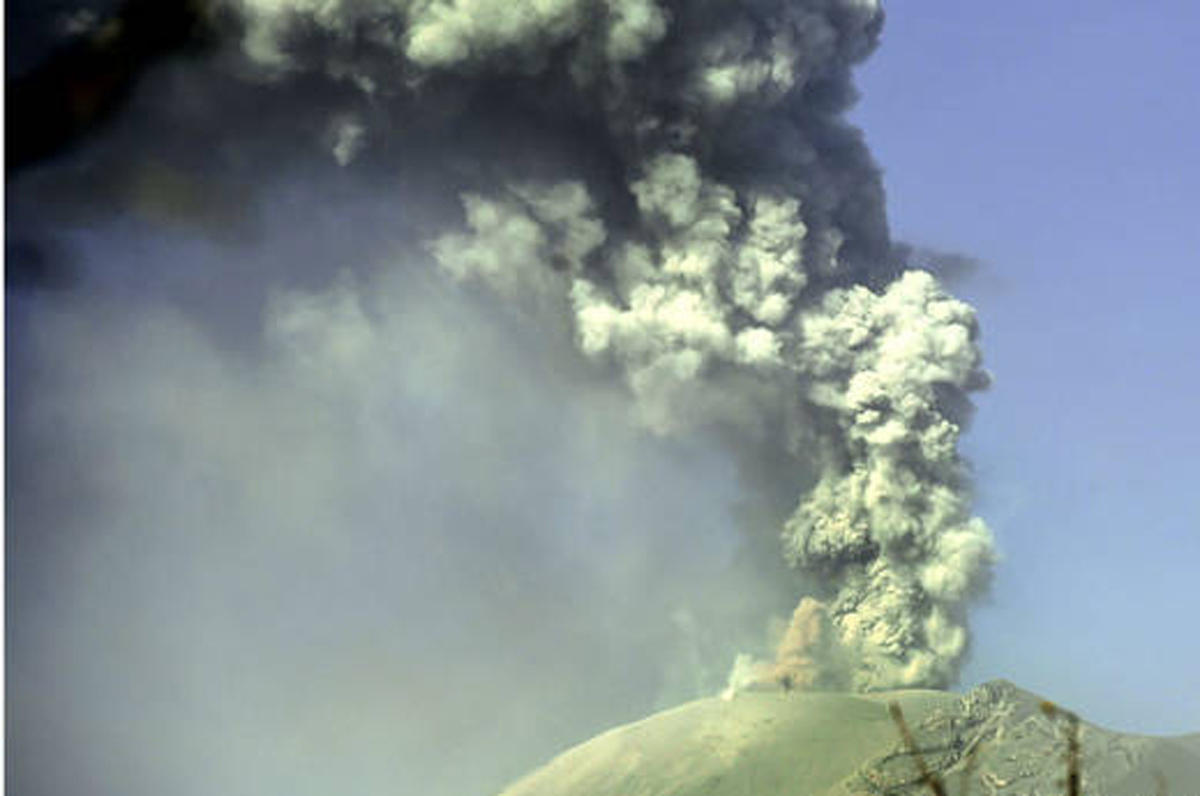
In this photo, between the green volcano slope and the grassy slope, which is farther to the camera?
the grassy slope

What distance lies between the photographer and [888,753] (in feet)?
144

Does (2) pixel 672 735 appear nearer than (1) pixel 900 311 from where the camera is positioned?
No

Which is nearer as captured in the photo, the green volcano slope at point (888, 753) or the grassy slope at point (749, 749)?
the green volcano slope at point (888, 753)

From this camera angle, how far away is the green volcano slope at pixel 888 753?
42156mm

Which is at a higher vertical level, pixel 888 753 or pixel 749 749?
pixel 749 749

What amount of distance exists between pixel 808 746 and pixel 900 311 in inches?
651

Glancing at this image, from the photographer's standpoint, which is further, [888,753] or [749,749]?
[749,749]

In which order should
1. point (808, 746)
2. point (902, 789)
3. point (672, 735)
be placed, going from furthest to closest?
point (672, 735), point (808, 746), point (902, 789)

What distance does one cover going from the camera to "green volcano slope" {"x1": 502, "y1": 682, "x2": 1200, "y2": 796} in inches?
1660

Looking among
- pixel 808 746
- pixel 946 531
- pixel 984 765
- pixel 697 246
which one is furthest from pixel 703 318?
pixel 984 765

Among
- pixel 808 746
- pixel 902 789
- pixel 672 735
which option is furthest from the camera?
pixel 672 735

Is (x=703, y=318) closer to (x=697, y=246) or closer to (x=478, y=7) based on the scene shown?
(x=697, y=246)

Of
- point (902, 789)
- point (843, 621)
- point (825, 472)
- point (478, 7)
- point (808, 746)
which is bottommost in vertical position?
point (902, 789)

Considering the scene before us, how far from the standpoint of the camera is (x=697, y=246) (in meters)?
44.2
